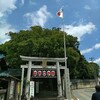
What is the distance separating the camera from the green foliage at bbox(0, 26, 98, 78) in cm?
4047

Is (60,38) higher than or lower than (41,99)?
higher

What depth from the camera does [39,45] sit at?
40594mm

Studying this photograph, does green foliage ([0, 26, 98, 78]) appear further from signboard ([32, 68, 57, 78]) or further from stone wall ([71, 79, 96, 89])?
stone wall ([71, 79, 96, 89])

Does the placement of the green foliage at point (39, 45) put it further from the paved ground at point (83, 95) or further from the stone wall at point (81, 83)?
the stone wall at point (81, 83)

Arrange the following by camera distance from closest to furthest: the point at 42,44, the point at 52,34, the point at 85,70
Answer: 1. the point at 42,44
2. the point at 52,34
3. the point at 85,70

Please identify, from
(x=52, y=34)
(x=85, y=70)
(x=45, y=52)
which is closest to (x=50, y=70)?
(x=45, y=52)

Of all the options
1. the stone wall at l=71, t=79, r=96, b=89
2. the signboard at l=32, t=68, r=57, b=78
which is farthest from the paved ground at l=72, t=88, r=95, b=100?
the stone wall at l=71, t=79, r=96, b=89

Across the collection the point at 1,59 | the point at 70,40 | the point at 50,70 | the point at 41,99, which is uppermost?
the point at 70,40

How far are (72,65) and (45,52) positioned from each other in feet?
Answer: 16.4

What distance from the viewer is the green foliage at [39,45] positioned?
4047 centimetres

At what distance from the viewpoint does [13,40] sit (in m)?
44.8

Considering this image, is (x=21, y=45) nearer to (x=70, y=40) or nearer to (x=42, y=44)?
(x=42, y=44)

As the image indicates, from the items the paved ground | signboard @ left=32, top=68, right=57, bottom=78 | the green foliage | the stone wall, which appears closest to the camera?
signboard @ left=32, top=68, right=57, bottom=78

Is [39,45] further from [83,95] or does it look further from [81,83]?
[81,83]
